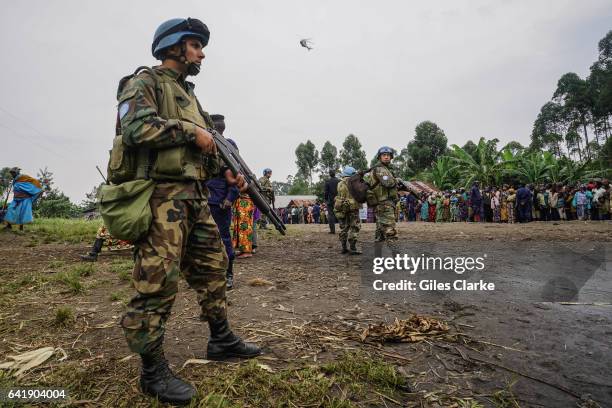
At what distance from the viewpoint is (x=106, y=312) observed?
3.30m

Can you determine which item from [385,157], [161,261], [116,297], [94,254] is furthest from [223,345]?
[94,254]

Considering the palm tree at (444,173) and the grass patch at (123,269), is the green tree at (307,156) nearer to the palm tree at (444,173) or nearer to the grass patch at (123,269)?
the palm tree at (444,173)

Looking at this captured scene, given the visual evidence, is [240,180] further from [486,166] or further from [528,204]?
[486,166]

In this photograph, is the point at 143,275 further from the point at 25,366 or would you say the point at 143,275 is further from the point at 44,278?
the point at 44,278

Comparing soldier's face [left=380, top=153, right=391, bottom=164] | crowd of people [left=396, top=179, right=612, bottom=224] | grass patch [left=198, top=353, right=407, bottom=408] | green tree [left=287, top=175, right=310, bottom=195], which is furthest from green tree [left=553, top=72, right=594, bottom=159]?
grass patch [left=198, top=353, right=407, bottom=408]

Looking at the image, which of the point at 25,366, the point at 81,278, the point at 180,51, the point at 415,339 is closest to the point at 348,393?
the point at 415,339

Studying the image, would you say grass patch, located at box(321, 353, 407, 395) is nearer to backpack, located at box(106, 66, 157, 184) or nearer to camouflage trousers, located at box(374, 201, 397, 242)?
backpack, located at box(106, 66, 157, 184)

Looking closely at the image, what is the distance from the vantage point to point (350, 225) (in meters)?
6.94

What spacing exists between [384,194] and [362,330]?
388cm

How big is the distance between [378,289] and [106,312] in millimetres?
2851

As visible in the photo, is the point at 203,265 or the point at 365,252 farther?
the point at 365,252

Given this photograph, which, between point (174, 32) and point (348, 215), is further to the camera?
point (348, 215)

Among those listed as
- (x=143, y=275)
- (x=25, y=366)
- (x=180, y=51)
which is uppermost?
(x=180, y=51)

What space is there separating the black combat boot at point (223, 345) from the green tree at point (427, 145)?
40.6 m
